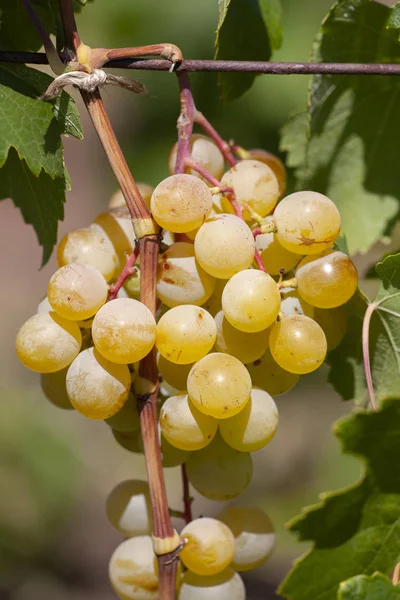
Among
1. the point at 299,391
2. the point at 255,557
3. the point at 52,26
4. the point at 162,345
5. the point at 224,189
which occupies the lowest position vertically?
the point at 299,391

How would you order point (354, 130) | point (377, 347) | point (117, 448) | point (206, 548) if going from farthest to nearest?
point (117, 448) < point (354, 130) < point (377, 347) < point (206, 548)

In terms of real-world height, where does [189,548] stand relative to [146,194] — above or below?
below

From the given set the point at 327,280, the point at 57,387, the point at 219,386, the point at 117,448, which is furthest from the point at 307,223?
the point at 117,448

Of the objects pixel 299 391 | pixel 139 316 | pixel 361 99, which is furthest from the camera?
pixel 299 391

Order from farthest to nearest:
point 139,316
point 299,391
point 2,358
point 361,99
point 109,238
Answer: point 2,358
point 299,391
point 361,99
point 109,238
point 139,316

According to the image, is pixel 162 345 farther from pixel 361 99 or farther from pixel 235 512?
pixel 361 99

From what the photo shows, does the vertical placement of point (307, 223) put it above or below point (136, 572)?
above

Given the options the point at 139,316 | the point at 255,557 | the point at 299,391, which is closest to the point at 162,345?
the point at 139,316

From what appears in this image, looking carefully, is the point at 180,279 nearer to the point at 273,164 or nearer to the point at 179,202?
the point at 179,202
